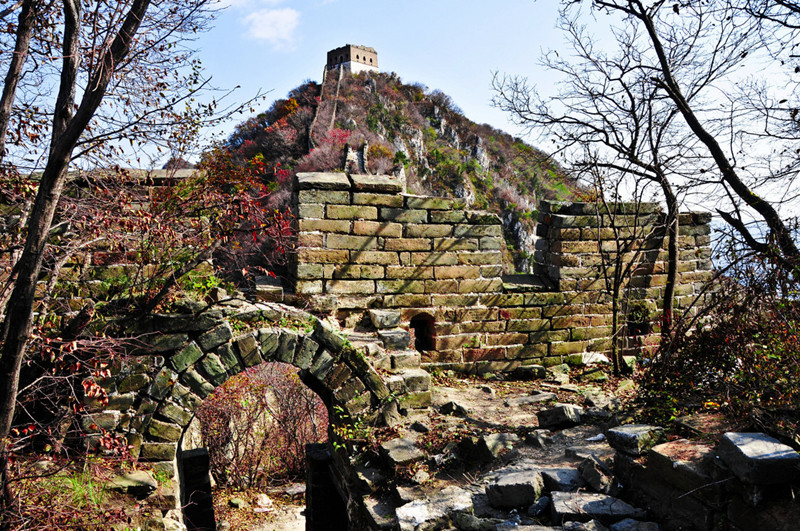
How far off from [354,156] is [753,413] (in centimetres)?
3500

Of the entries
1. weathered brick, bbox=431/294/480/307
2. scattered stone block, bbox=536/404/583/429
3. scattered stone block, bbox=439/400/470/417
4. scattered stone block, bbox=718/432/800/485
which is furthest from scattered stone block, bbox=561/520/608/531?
weathered brick, bbox=431/294/480/307

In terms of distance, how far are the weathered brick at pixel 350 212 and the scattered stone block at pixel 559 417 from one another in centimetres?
312

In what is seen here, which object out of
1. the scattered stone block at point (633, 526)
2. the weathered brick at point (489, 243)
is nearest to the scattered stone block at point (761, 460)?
the scattered stone block at point (633, 526)

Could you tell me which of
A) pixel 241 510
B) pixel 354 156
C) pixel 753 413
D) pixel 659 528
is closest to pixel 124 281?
pixel 659 528

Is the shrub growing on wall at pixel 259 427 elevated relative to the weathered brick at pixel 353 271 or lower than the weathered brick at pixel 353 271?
lower

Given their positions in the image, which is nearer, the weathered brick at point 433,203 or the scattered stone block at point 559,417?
the scattered stone block at point 559,417

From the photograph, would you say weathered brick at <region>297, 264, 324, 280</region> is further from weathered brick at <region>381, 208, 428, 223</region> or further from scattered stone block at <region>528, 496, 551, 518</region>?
scattered stone block at <region>528, 496, 551, 518</region>

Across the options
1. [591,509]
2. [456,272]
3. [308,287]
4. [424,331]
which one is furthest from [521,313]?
[591,509]

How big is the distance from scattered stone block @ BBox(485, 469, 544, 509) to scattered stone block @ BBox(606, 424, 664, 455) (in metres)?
0.67

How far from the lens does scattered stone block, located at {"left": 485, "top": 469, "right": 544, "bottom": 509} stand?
4008 millimetres

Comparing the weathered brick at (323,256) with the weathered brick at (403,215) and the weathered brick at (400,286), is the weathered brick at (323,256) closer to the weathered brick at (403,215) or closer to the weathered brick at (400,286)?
the weathered brick at (400,286)

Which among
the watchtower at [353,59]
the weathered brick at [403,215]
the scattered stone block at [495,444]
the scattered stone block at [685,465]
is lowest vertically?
the scattered stone block at [495,444]

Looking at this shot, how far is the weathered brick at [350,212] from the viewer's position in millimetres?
6649

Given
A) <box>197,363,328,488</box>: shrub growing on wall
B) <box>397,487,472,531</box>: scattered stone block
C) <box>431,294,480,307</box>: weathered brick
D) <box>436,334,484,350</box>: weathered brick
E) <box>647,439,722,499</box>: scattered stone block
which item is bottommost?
<box>197,363,328,488</box>: shrub growing on wall
